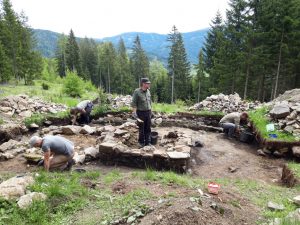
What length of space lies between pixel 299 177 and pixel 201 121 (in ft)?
24.7

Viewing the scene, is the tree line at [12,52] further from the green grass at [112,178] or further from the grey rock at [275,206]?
the grey rock at [275,206]

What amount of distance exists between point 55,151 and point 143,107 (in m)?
2.84

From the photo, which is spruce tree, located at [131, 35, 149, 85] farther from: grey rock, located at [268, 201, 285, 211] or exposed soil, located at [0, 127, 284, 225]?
grey rock, located at [268, 201, 285, 211]

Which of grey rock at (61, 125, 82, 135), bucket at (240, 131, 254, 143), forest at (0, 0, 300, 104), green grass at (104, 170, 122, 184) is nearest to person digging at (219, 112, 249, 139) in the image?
bucket at (240, 131, 254, 143)

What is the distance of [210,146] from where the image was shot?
9.54 meters

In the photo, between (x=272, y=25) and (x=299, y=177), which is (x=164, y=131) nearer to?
(x=299, y=177)

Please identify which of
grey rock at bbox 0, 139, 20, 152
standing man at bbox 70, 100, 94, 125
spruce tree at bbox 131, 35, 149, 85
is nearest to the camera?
grey rock at bbox 0, 139, 20, 152

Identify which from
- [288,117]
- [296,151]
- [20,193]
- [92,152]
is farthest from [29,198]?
[288,117]

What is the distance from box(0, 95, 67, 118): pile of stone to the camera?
41.0ft

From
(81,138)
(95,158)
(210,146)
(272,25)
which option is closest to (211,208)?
(95,158)

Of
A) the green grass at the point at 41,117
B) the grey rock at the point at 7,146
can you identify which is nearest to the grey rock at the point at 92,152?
the grey rock at the point at 7,146

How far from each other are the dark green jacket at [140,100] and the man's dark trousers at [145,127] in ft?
0.55

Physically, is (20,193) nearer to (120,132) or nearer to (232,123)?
(120,132)

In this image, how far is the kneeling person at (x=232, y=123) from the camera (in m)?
10.6
